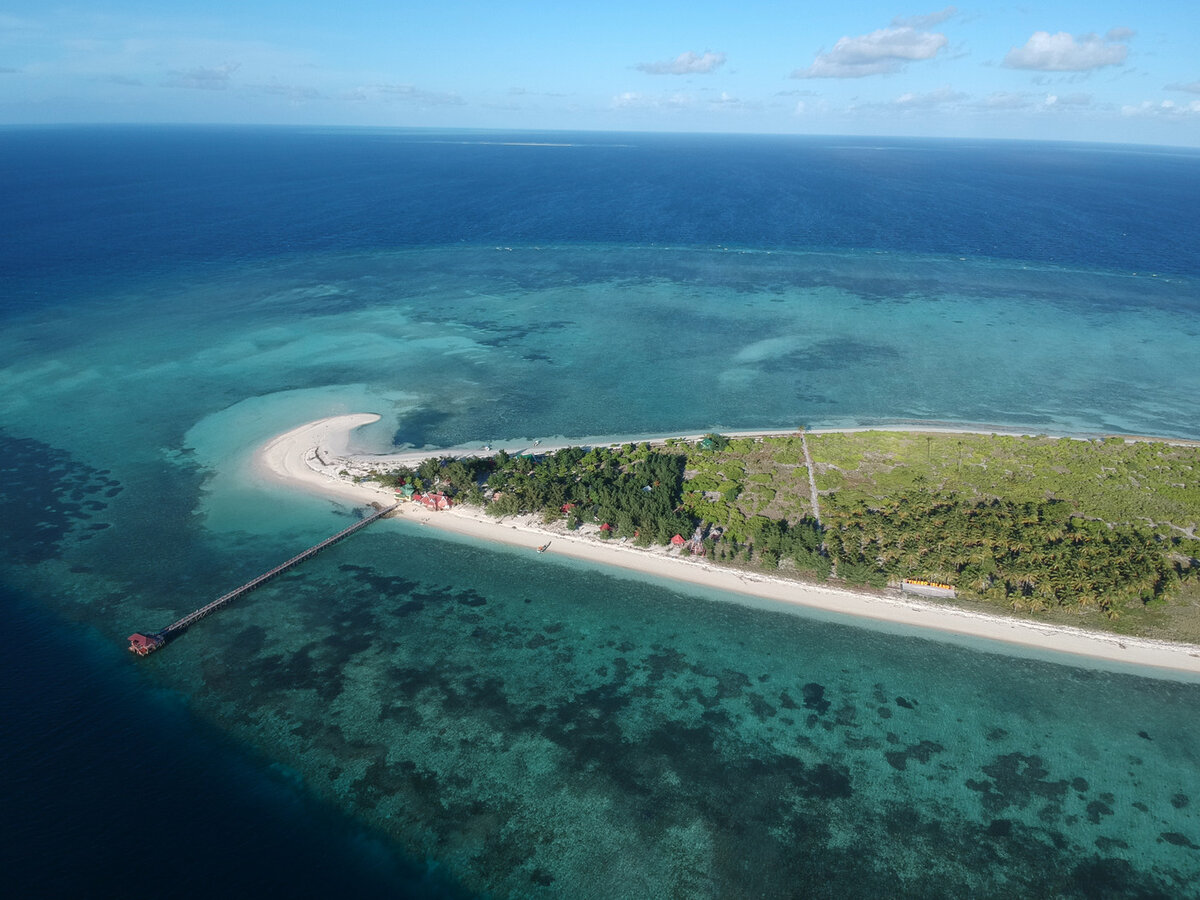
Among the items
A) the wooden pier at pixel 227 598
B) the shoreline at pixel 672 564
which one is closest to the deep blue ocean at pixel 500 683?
the wooden pier at pixel 227 598

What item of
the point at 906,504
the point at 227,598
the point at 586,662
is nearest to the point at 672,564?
the point at 586,662

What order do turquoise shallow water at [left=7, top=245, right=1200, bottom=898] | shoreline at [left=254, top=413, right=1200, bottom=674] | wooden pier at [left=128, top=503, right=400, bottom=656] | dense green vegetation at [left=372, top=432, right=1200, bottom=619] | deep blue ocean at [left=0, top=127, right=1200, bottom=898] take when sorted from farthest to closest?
dense green vegetation at [left=372, top=432, right=1200, bottom=619] → shoreline at [left=254, top=413, right=1200, bottom=674] → wooden pier at [left=128, top=503, right=400, bottom=656] → turquoise shallow water at [left=7, top=245, right=1200, bottom=898] → deep blue ocean at [left=0, top=127, right=1200, bottom=898]

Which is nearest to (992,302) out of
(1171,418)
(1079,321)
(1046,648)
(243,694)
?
(1079,321)

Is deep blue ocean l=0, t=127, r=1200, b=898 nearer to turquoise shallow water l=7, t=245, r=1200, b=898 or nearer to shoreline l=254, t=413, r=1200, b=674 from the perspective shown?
turquoise shallow water l=7, t=245, r=1200, b=898

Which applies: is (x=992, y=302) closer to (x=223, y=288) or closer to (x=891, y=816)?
(x=891, y=816)

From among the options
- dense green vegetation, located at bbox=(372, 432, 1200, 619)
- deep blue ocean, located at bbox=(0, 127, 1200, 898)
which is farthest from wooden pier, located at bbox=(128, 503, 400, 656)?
dense green vegetation, located at bbox=(372, 432, 1200, 619)

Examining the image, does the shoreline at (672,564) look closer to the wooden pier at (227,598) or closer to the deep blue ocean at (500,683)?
the deep blue ocean at (500,683)

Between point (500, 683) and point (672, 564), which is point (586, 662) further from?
point (672, 564)
